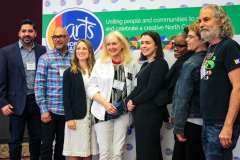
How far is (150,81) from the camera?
3189mm

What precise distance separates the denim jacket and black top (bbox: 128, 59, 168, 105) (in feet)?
1.43

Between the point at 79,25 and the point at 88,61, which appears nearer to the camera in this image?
the point at 88,61

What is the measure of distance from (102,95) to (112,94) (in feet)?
0.31

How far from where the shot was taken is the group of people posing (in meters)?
2.77

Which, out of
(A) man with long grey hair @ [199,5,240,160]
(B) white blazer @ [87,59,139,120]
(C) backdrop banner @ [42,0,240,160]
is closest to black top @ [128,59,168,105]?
(B) white blazer @ [87,59,139,120]

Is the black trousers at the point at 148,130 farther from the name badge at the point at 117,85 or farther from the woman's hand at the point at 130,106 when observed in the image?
the name badge at the point at 117,85

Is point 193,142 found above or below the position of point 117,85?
below

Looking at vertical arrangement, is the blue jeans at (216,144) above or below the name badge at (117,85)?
below

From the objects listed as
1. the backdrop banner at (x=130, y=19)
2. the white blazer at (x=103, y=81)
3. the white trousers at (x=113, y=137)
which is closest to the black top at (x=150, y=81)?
the white blazer at (x=103, y=81)

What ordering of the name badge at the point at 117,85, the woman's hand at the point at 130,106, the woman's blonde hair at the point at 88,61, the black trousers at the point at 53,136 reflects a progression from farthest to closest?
the black trousers at the point at 53,136, the woman's blonde hair at the point at 88,61, the name badge at the point at 117,85, the woman's hand at the point at 130,106

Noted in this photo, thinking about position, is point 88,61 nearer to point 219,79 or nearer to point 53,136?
point 53,136

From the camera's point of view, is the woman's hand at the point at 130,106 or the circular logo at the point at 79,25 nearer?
the woman's hand at the point at 130,106

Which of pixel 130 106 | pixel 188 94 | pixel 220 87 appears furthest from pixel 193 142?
pixel 130 106

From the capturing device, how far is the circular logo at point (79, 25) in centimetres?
388
